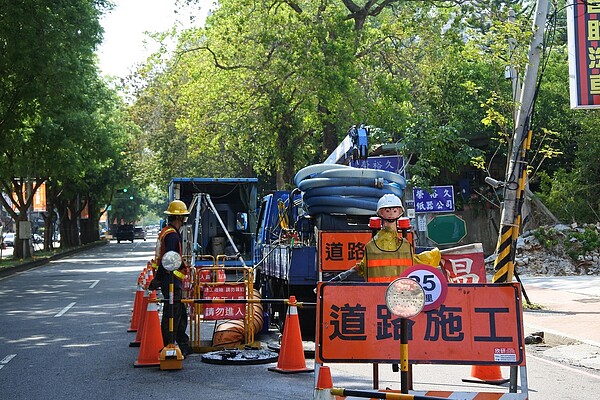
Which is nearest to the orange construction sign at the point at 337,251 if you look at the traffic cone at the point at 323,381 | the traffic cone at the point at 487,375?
the traffic cone at the point at 487,375

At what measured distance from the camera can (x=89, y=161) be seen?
148 feet

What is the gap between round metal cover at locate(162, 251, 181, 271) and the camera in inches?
423

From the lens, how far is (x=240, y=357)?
450 inches

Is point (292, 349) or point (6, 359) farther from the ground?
point (292, 349)

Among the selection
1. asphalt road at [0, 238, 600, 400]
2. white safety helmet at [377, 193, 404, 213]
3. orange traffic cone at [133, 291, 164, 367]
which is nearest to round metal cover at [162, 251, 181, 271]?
orange traffic cone at [133, 291, 164, 367]

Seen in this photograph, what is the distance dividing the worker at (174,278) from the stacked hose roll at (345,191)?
9.03ft

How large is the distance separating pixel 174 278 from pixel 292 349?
6.61 ft

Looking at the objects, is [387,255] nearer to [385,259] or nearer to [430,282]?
[385,259]

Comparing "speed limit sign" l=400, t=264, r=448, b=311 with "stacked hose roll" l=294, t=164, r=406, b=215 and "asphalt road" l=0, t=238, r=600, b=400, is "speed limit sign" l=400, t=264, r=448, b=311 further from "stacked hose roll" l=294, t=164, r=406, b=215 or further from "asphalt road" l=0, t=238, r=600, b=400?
"stacked hose roll" l=294, t=164, r=406, b=215

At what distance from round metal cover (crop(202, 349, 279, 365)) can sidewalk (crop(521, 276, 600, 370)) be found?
4.12 metres

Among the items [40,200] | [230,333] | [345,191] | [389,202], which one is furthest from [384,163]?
[40,200]

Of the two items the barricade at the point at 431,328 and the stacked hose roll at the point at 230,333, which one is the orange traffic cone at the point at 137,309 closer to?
the stacked hose roll at the point at 230,333

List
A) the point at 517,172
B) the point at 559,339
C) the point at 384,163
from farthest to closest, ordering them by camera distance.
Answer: the point at 384,163 → the point at 517,172 → the point at 559,339

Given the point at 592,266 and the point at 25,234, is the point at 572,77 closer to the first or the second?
the point at 592,266
